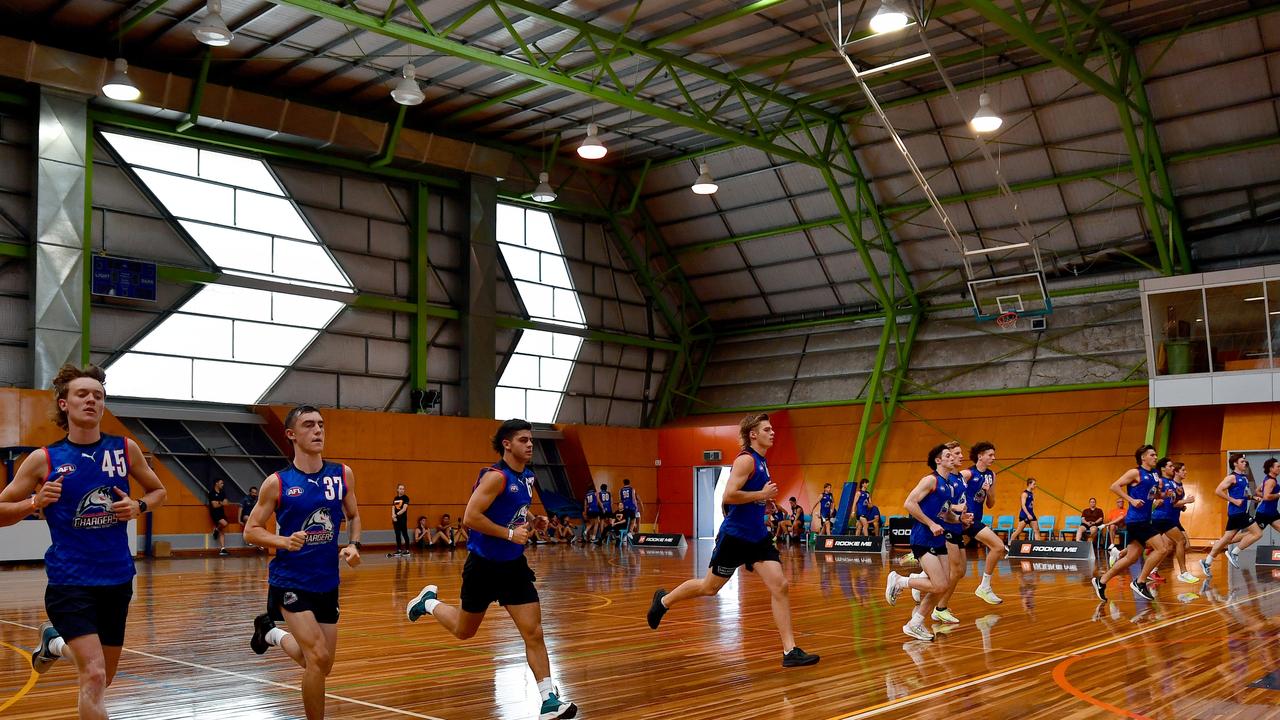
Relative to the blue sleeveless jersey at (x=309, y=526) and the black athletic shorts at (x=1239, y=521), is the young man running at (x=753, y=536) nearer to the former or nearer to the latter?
the blue sleeveless jersey at (x=309, y=526)

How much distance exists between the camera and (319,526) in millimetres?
6188

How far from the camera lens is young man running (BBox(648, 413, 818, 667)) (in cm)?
868

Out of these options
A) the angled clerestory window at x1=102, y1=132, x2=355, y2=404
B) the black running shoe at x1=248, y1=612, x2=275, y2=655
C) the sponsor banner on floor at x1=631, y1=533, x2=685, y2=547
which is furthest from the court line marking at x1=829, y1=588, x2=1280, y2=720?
the angled clerestory window at x1=102, y1=132, x2=355, y2=404

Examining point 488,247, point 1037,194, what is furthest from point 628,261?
point 1037,194

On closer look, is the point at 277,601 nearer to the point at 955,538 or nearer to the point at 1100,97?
the point at 955,538

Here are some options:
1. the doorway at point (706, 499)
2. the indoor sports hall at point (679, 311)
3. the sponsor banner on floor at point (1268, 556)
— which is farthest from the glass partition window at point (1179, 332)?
the doorway at point (706, 499)

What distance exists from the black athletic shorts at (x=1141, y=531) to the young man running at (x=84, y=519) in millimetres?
12058

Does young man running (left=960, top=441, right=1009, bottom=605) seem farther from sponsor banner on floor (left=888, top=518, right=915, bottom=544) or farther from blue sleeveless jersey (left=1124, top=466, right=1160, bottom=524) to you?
sponsor banner on floor (left=888, top=518, right=915, bottom=544)

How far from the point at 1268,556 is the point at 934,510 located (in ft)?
47.2

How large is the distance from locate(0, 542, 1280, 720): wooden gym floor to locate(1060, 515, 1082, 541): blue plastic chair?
37.2ft

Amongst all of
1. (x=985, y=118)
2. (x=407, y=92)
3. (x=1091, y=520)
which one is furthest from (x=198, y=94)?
(x=1091, y=520)

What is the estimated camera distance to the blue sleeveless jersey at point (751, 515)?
28.8ft

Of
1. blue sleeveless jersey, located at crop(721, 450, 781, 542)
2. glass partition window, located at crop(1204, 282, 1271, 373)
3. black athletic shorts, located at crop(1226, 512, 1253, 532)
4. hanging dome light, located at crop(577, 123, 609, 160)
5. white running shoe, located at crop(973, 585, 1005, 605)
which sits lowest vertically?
white running shoe, located at crop(973, 585, 1005, 605)

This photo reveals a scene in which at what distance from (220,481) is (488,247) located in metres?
10.4
